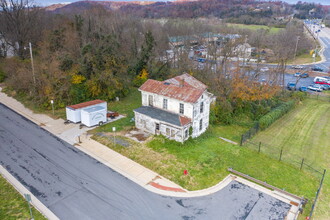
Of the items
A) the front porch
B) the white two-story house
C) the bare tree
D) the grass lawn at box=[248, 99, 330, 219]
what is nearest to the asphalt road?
the grass lawn at box=[248, 99, 330, 219]

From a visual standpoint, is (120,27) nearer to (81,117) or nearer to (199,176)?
(81,117)

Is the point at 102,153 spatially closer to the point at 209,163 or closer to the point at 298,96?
the point at 209,163

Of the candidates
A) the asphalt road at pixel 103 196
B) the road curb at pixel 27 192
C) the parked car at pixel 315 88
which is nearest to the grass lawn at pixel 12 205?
the road curb at pixel 27 192

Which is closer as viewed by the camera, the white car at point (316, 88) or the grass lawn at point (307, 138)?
the grass lawn at point (307, 138)

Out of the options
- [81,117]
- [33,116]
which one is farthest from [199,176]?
[33,116]

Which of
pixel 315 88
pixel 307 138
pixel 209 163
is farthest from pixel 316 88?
pixel 209 163

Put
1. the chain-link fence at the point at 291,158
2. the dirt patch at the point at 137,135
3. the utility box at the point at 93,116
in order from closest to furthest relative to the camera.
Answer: the chain-link fence at the point at 291,158 < the dirt patch at the point at 137,135 < the utility box at the point at 93,116

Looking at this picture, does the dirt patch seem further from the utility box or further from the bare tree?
the bare tree

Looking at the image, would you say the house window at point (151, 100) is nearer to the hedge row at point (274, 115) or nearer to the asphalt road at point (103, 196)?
the asphalt road at point (103, 196)
